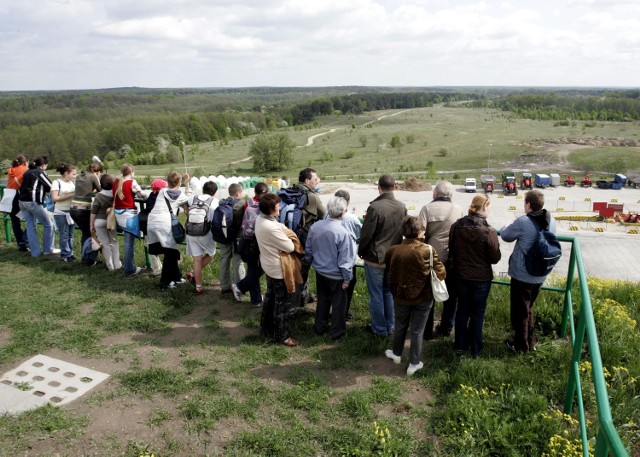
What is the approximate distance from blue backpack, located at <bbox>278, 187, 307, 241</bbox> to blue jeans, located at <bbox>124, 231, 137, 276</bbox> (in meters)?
2.52

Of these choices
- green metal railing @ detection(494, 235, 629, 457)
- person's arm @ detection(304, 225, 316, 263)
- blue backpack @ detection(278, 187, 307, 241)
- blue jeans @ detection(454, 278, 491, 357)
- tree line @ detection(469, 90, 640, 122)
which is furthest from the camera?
tree line @ detection(469, 90, 640, 122)

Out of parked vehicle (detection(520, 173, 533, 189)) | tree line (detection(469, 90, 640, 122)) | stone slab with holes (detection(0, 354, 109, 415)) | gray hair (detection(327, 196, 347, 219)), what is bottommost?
parked vehicle (detection(520, 173, 533, 189))

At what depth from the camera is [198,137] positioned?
402 ft

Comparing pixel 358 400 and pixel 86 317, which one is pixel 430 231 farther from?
pixel 86 317

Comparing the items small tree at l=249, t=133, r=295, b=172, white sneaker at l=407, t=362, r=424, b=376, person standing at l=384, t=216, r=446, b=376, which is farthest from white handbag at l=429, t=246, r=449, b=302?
small tree at l=249, t=133, r=295, b=172

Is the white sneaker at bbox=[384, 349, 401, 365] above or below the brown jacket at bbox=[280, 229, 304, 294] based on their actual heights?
below

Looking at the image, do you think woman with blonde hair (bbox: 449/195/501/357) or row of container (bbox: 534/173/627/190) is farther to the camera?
row of container (bbox: 534/173/627/190)

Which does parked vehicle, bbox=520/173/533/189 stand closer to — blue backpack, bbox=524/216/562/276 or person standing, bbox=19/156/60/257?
person standing, bbox=19/156/60/257

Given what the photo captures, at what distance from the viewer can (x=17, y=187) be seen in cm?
847

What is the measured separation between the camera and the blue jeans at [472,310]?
4953mm

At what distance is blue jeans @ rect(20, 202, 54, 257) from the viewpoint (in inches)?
318

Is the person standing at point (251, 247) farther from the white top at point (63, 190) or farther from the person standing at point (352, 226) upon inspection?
the white top at point (63, 190)

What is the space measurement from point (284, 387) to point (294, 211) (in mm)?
2050

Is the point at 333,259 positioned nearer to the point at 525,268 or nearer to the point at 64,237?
the point at 525,268
